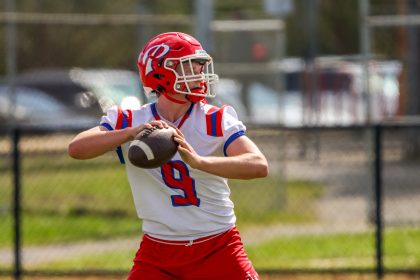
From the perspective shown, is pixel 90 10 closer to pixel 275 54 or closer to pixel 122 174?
pixel 275 54

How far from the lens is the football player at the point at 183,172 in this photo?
16.5 feet

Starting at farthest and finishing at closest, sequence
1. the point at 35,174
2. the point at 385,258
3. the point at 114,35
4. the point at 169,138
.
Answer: the point at 114,35
the point at 35,174
the point at 385,258
the point at 169,138

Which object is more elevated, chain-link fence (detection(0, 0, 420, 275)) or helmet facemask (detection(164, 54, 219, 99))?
helmet facemask (detection(164, 54, 219, 99))

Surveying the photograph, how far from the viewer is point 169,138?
462 cm

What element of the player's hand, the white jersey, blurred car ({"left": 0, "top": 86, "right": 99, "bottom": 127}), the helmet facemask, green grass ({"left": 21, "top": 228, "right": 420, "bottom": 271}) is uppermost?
the helmet facemask

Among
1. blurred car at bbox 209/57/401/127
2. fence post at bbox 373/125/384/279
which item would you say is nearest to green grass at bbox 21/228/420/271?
fence post at bbox 373/125/384/279

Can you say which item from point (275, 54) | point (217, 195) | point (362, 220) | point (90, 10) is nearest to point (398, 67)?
point (275, 54)

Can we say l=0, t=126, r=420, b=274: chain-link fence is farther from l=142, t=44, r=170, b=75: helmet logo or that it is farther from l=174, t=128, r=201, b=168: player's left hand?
l=174, t=128, r=201, b=168: player's left hand

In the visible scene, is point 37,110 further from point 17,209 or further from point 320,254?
point 320,254

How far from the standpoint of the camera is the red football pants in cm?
509

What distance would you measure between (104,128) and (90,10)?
21.6m

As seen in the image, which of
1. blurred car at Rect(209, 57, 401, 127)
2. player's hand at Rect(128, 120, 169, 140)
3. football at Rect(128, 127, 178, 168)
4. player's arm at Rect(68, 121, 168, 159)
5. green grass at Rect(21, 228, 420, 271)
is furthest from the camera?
blurred car at Rect(209, 57, 401, 127)

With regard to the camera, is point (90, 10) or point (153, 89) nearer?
point (153, 89)

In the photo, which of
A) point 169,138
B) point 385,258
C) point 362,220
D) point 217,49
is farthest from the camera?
point 217,49
